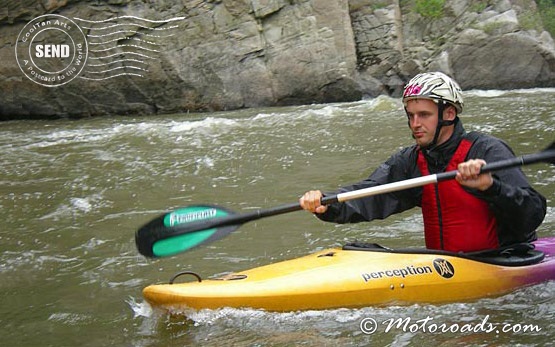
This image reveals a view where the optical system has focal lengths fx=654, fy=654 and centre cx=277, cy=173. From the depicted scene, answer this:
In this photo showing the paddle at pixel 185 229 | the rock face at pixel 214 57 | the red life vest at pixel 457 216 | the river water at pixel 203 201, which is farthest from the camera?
the rock face at pixel 214 57

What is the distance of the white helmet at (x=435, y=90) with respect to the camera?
3.24 metres

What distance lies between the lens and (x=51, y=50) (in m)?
11.4

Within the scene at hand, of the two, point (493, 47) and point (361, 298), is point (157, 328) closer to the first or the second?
point (361, 298)

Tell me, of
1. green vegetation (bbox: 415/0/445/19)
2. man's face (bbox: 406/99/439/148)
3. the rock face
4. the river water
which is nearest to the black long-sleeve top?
man's face (bbox: 406/99/439/148)

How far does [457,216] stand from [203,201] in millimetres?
3015

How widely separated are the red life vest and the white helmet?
0.24m

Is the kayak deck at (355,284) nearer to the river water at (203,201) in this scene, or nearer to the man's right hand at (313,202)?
the river water at (203,201)

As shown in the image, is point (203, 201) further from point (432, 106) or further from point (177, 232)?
point (432, 106)

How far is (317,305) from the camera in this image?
3.27m

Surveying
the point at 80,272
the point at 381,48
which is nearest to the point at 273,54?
the point at 381,48

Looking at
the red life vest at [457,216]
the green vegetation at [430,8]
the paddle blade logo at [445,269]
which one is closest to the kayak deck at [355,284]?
the paddle blade logo at [445,269]

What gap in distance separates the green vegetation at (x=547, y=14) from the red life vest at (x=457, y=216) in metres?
10.5

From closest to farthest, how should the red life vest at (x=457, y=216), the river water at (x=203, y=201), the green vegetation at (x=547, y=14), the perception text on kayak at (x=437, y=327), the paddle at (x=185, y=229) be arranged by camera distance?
1. the perception text on kayak at (x=437, y=327)
2. the river water at (x=203, y=201)
3. the red life vest at (x=457, y=216)
4. the paddle at (x=185, y=229)
5. the green vegetation at (x=547, y=14)

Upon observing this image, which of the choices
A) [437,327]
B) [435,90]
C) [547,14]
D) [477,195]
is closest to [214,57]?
[547,14]
